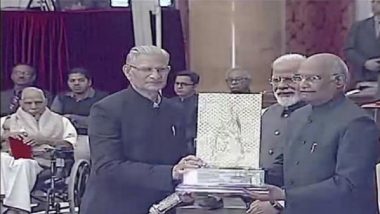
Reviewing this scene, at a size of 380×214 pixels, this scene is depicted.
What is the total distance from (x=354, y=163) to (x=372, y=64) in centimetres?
24

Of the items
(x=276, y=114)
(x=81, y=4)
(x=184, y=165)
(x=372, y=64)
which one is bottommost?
(x=184, y=165)

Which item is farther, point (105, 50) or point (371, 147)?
point (105, 50)

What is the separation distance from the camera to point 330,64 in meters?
1.90

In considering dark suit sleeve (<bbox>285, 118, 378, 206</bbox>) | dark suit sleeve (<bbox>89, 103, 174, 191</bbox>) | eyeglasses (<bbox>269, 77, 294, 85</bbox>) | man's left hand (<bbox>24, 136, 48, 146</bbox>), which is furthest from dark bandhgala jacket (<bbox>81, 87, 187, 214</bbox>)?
dark suit sleeve (<bbox>285, 118, 378, 206</bbox>)

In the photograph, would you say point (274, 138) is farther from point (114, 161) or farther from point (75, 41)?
point (75, 41)

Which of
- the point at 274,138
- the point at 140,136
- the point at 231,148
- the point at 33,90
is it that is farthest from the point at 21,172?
the point at 274,138

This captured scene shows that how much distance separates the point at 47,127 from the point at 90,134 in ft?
0.37

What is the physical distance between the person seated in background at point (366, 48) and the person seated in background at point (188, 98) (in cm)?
38

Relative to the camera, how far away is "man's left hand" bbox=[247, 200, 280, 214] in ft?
6.31

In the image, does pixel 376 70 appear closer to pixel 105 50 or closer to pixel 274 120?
pixel 274 120

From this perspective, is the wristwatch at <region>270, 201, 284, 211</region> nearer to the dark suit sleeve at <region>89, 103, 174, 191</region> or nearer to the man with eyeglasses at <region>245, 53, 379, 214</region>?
the man with eyeglasses at <region>245, 53, 379, 214</region>

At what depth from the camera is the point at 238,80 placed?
6.37 feet

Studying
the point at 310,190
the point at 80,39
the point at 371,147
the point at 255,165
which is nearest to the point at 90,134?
the point at 80,39

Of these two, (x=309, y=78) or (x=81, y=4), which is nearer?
(x=309, y=78)
